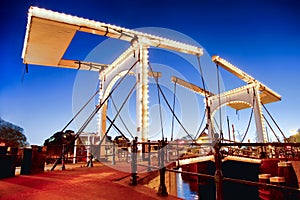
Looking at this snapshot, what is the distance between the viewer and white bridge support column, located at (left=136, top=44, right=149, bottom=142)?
741 centimetres

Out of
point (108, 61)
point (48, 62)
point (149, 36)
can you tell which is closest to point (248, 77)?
point (149, 36)

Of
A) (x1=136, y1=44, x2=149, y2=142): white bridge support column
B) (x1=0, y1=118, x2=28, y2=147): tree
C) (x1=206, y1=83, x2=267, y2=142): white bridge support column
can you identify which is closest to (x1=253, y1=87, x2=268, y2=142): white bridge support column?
(x1=206, y1=83, x2=267, y2=142): white bridge support column

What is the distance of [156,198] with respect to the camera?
2605 millimetres

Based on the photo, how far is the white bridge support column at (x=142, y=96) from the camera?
741 centimetres

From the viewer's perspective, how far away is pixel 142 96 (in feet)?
25.0

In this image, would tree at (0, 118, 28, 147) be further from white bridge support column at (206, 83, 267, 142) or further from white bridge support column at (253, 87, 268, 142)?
white bridge support column at (253, 87, 268, 142)

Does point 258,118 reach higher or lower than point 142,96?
lower

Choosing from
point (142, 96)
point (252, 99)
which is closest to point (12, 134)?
point (142, 96)

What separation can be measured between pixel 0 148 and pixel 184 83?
37.8 ft

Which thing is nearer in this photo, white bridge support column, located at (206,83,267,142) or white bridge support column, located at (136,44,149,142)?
white bridge support column, located at (136,44,149,142)

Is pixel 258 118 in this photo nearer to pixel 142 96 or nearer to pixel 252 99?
pixel 252 99

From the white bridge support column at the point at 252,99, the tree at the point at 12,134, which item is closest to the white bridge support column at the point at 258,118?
the white bridge support column at the point at 252,99

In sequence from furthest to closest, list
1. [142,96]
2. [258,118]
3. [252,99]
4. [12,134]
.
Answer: [12,134] < [252,99] < [258,118] < [142,96]

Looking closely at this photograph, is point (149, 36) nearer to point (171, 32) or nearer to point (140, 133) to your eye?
point (171, 32)
